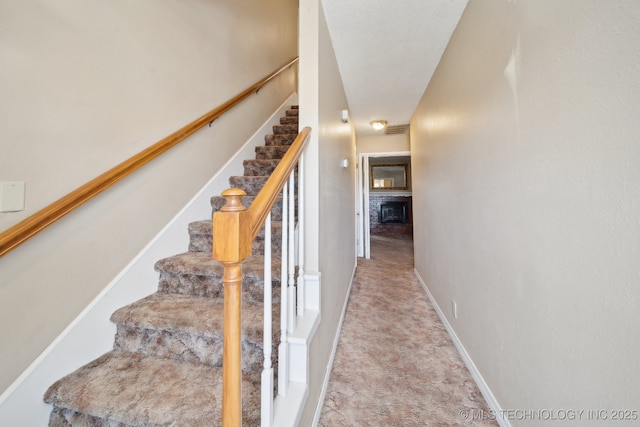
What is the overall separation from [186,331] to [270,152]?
1.96 m

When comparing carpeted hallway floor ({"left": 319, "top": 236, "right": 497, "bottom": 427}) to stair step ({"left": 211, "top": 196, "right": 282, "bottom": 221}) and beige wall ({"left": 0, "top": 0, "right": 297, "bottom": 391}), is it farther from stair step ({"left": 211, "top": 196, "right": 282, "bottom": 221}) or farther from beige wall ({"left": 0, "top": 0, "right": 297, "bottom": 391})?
beige wall ({"left": 0, "top": 0, "right": 297, "bottom": 391})

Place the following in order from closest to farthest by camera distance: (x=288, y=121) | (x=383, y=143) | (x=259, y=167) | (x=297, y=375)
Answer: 1. (x=297, y=375)
2. (x=259, y=167)
3. (x=288, y=121)
4. (x=383, y=143)

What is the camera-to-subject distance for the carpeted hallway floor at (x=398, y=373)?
52.4 inches

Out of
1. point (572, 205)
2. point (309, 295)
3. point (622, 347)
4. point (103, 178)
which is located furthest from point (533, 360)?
point (103, 178)

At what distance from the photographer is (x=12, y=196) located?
3.16 feet

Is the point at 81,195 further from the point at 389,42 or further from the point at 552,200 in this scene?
the point at 389,42

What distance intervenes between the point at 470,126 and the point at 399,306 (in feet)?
6.30

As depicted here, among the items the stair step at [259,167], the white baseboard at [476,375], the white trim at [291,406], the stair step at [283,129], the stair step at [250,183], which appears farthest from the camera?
the stair step at [283,129]

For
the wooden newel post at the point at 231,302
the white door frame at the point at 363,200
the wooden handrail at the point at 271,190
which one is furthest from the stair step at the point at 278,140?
the wooden newel post at the point at 231,302

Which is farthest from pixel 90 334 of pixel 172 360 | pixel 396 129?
pixel 396 129

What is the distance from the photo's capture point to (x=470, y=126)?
5.18ft

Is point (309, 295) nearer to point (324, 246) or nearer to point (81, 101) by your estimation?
point (324, 246)

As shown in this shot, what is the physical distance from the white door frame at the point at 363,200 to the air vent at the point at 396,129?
36 centimetres

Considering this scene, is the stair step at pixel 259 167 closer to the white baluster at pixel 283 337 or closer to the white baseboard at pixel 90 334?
the white baseboard at pixel 90 334
